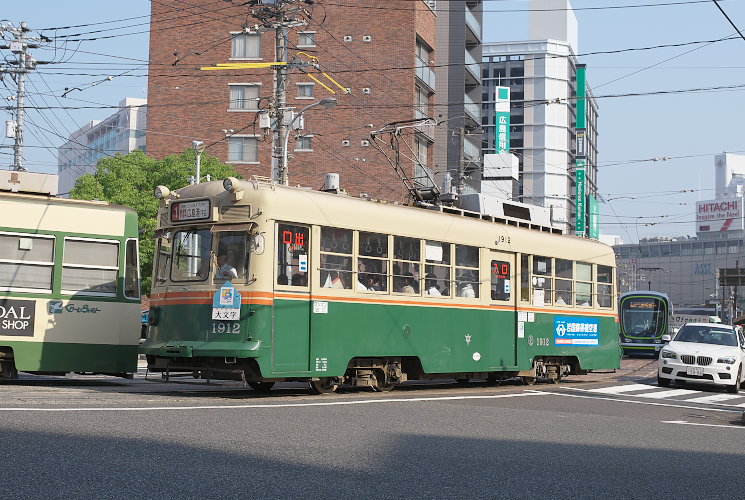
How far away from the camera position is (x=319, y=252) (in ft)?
50.8

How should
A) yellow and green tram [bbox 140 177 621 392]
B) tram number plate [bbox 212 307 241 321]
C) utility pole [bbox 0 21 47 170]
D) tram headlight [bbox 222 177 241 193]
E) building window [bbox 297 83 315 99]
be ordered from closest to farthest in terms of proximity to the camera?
1. tram number plate [bbox 212 307 241 321]
2. yellow and green tram [bbox 140 177 621 392]
3. tram headlight [bbox 222 177 241 193]
4. utility pole [bbox 0 21 47 170]
5. building window [bbox 297 83 315 99]

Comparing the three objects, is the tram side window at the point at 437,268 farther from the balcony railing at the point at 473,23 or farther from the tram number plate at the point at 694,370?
the balcony railing at the point at 473,23

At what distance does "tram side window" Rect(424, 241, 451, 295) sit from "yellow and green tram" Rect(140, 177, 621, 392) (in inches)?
1.2

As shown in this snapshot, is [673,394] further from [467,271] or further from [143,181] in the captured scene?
[143,181]

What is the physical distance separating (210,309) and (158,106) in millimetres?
43560

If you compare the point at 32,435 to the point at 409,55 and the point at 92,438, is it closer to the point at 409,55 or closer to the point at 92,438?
the point at 92,438

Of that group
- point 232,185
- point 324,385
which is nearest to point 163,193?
point 232,185

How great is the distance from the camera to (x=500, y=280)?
1970cm

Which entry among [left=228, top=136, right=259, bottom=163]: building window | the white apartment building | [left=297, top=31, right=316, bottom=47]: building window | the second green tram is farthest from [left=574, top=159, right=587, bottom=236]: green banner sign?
the second green tram

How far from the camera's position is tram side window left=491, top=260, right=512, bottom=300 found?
19469 millimetres

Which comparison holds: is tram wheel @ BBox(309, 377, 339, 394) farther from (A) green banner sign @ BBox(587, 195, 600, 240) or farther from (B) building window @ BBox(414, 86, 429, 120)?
(A) green banner sign @ BBox(587, 195, 600, 240)

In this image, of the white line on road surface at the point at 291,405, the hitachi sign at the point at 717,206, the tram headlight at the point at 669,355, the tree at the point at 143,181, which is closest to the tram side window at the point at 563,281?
the tram headlight at the point at 669,355

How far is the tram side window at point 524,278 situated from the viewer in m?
20.4

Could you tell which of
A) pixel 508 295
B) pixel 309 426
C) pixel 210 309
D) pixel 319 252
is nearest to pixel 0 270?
pixel 210 309
